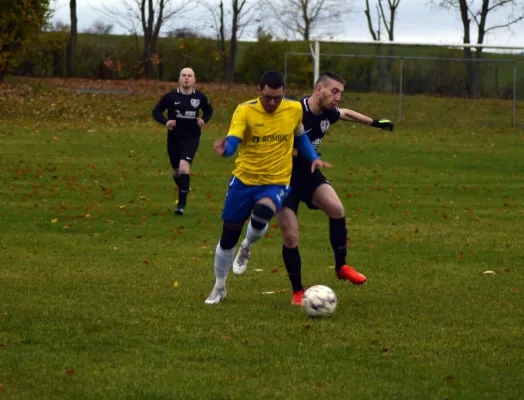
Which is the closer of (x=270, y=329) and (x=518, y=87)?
(x=270, y=329)

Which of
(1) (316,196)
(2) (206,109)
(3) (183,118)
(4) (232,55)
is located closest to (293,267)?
(1) (316,196)

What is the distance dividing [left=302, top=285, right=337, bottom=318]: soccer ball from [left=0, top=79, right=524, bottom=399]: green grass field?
0.10 metres

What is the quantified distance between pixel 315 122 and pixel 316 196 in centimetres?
70

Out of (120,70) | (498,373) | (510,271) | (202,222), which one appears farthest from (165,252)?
(120,70)

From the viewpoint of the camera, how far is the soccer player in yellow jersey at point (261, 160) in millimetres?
8164

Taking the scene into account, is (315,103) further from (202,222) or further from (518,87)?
(518,87)

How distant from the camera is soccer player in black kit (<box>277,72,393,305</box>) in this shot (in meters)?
Result: 8.74

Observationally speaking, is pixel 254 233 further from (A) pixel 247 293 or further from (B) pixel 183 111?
(B) pixel 183 111

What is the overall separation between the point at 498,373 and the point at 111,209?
10.9 m

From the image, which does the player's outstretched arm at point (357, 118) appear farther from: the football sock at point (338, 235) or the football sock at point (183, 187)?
the football sock at point (183, 187)

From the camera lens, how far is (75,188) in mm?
19344

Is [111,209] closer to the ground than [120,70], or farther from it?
closer to the ground

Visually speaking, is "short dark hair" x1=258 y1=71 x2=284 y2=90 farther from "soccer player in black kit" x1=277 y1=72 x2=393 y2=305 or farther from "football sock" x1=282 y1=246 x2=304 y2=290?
"football sock" x1=282 y1=246 x2=304 y2=290

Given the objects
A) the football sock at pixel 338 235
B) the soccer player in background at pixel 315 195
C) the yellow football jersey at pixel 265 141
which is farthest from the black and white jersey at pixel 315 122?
the football sock at pixel 338 235
